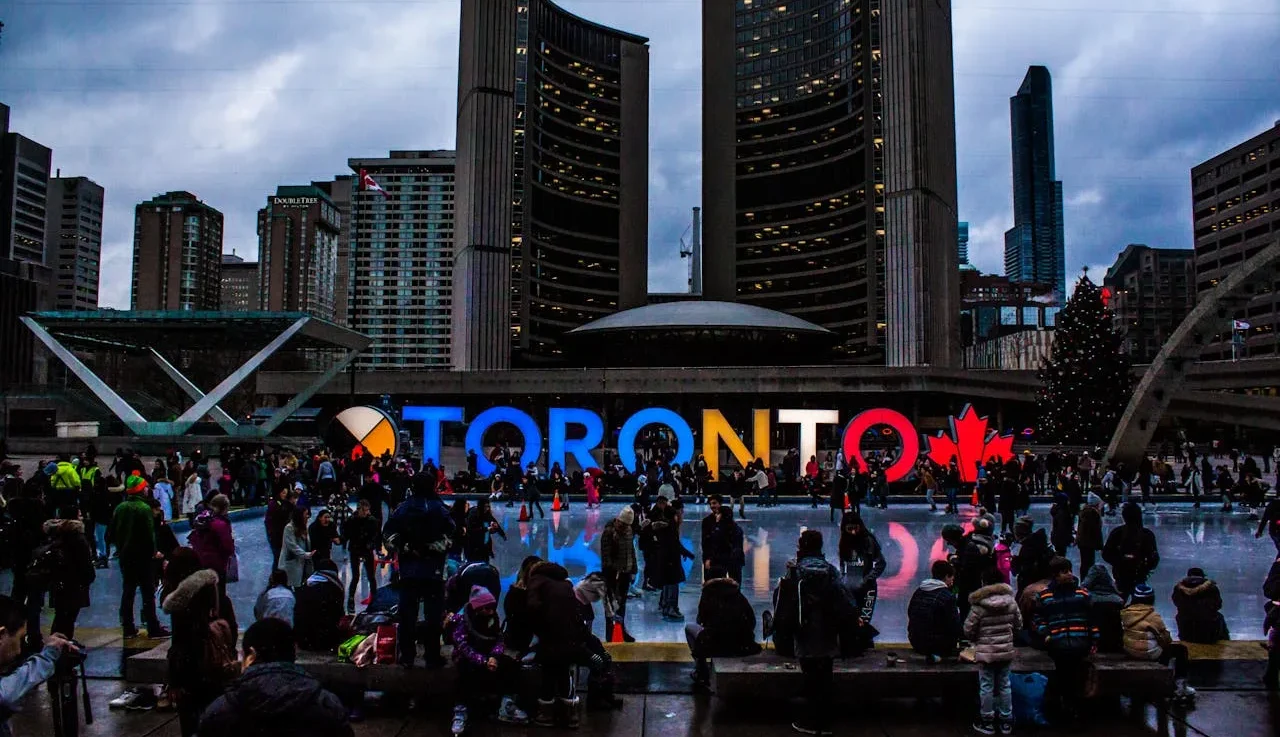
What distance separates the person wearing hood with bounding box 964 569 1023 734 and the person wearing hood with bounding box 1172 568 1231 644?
354 centimetres

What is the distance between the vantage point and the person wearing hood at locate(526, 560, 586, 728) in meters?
6.46

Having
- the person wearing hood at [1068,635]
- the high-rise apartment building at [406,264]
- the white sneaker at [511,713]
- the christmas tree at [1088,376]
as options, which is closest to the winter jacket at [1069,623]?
the person wearing hood at [1068,635]

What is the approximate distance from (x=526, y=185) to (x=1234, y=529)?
345 ft

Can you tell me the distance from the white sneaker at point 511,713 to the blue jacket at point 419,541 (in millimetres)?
1177

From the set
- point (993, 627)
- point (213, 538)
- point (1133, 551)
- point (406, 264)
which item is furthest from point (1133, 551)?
point (406, 264)

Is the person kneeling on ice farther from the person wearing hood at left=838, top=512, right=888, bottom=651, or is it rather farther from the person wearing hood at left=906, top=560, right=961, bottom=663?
the person wearing hood at left=906, top=560, right=961, bottom=663

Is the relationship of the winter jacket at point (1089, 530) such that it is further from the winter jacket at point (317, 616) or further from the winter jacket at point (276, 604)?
the winter jacket at point (276, 604)

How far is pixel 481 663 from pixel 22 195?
206024 millimetres

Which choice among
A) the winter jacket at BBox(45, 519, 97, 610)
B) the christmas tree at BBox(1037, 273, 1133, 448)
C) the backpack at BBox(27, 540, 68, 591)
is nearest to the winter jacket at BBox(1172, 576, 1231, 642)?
the winter jacket at BBox(45, 519, 97, 610)

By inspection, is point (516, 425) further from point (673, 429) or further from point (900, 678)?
point (900, 678)

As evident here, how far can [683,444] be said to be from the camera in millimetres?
26375

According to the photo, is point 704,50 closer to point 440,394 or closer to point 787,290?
point 787,290

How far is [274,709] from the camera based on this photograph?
3.46 m

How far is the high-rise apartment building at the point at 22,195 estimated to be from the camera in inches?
6344
